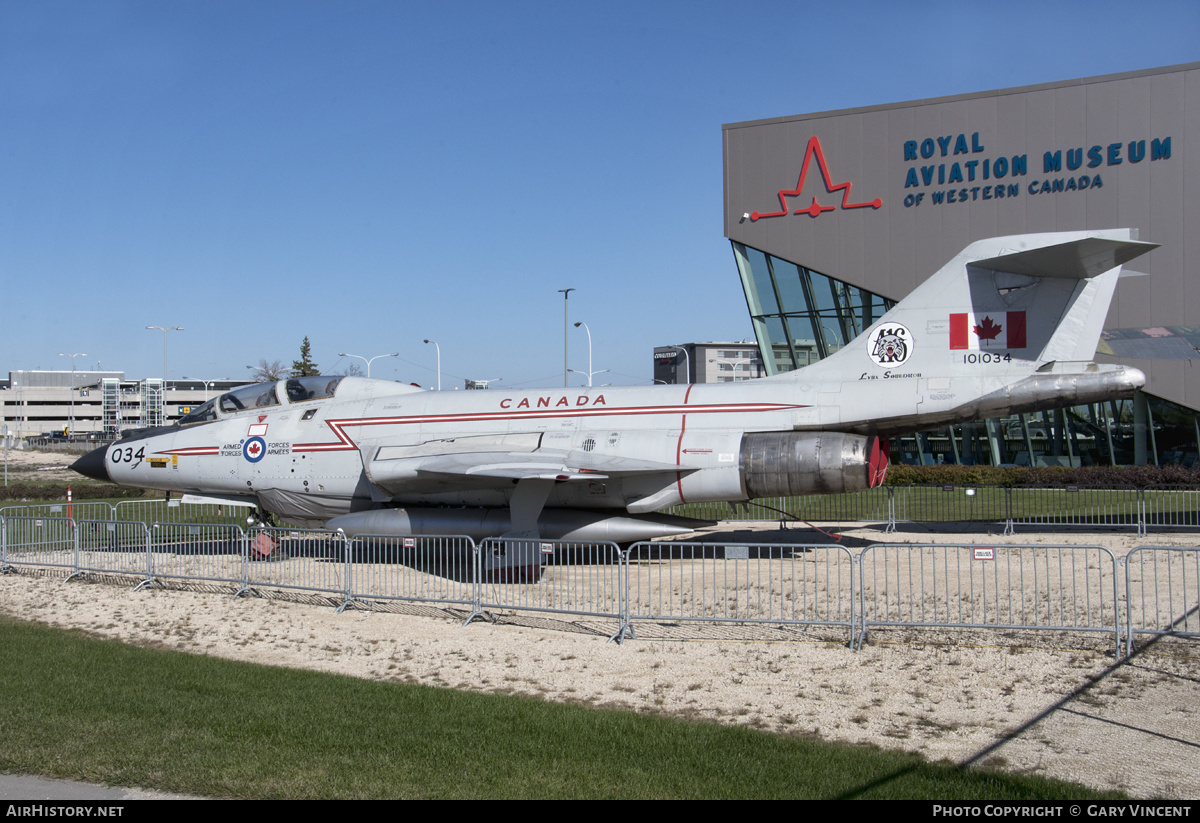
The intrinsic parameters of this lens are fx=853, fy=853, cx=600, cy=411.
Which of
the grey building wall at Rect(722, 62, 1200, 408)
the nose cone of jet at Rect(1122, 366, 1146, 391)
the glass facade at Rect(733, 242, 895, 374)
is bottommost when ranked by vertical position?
the nose cone of jet at Rect(1122, 366, 1146, 391)

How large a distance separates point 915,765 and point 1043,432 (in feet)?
95.6

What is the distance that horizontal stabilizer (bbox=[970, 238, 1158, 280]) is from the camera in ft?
37.6

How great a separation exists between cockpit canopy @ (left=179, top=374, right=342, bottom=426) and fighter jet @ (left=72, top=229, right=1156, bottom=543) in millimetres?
335

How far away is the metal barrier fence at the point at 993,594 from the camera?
8281 millimetres

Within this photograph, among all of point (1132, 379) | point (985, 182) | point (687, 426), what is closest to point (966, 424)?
point (985, 182)

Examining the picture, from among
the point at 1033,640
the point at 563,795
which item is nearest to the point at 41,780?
the point at 563,795

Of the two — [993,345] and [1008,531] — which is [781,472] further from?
[1008,531]

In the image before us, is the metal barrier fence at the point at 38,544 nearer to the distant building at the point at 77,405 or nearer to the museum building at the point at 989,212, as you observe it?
the museum building at the point at 989,212

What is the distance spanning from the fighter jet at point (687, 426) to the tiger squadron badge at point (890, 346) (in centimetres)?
2

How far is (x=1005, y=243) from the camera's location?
12938 millimetres

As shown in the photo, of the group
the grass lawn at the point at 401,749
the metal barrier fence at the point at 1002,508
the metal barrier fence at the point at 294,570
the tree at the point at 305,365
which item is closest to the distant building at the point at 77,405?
the tree at the point at 305,365

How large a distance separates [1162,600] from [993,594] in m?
1.83

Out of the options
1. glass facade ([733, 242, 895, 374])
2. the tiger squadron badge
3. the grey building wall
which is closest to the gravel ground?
the tiger squadron badge

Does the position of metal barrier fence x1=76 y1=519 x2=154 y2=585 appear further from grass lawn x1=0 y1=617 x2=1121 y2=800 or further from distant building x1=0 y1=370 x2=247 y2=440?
distant building x1=0 y1=370 x2=247 y2=440
